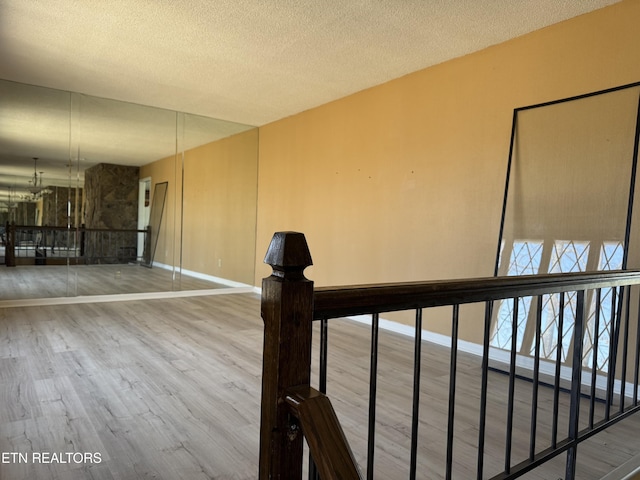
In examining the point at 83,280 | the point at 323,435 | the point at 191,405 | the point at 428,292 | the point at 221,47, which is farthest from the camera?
the point at 83,280

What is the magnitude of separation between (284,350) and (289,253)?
0.59 ft

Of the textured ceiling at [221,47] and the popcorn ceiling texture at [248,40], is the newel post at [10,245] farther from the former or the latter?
the popcorn ceiling texture at [248,40]

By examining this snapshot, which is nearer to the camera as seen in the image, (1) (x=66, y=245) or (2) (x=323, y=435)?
(2) (x=323, y=435)

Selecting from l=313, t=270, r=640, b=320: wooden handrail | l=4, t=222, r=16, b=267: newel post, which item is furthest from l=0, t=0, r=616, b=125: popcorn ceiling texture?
l=313, t=270, r=640, b=320: wooden handrail

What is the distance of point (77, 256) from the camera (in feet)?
17.2

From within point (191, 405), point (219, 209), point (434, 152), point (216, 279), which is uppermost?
point (434, 152)

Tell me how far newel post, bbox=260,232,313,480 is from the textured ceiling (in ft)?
8.96

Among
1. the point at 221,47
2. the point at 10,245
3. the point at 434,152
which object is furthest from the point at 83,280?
the point at 434,152

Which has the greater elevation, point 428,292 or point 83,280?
point 428,292

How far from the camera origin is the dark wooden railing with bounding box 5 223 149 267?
16.1 ft

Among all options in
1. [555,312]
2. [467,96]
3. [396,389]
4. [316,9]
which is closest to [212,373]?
[396,389]

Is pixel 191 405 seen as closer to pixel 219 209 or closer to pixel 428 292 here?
pixel 428 292

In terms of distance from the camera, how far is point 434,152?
12.9 ft

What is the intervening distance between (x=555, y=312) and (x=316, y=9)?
2673mm
